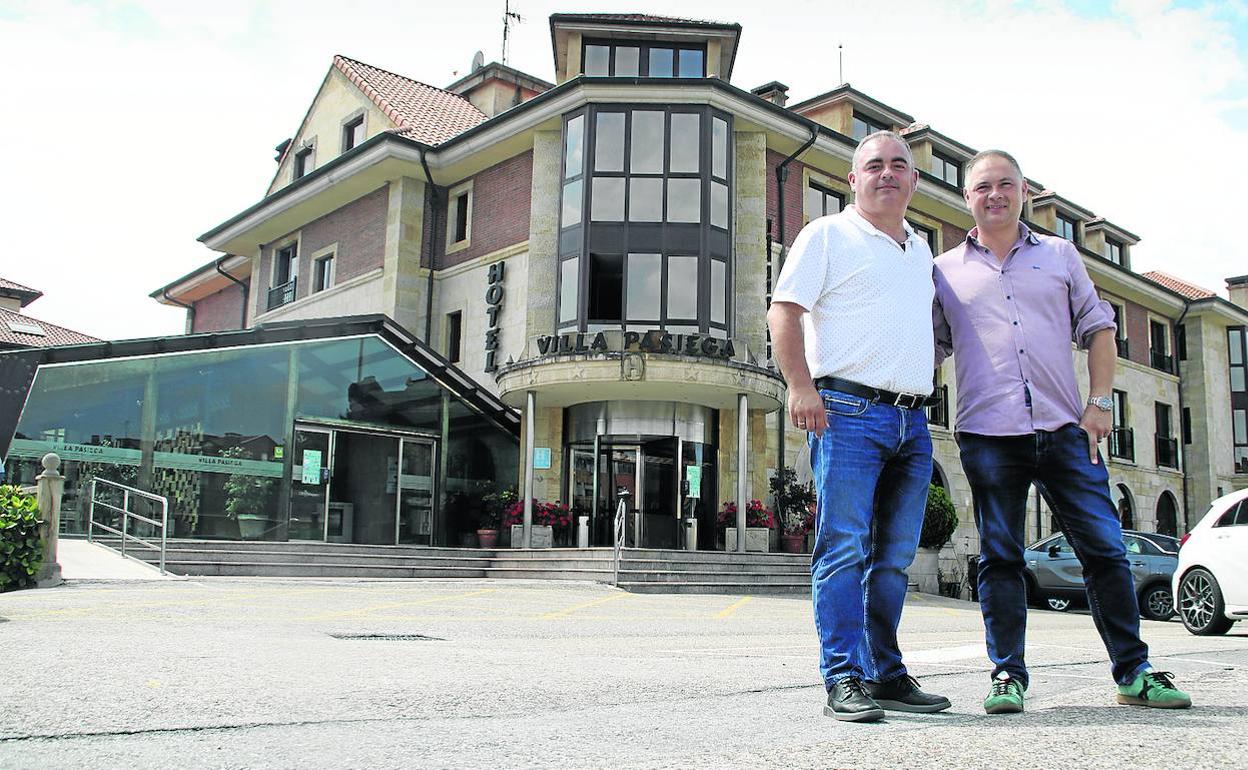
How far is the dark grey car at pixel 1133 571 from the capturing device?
1597 cm

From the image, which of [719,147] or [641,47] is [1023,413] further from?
[641,47]

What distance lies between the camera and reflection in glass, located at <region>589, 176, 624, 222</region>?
23250mm

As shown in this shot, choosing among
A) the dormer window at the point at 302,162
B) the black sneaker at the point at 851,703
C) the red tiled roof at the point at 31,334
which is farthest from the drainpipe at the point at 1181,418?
the black sneaker at the point at 851,703

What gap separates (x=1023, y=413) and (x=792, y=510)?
1910cm

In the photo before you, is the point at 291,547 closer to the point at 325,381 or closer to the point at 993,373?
the point at 325,381

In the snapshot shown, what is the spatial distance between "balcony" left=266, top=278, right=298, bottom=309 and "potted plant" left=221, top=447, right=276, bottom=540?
13.3 meters

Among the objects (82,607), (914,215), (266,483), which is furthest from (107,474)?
(914,215)

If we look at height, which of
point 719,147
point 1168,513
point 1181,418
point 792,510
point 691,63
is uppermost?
point 691,63

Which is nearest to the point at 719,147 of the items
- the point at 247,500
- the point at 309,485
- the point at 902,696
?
the point at 309,485

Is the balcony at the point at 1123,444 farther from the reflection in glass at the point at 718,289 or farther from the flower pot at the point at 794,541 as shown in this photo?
the reflection in glass at the point at 718,289

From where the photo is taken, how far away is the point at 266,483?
20.1 m

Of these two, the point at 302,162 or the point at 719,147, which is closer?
the point at 719,147

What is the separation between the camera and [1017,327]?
417 centimetres

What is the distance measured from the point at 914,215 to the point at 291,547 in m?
19.1
